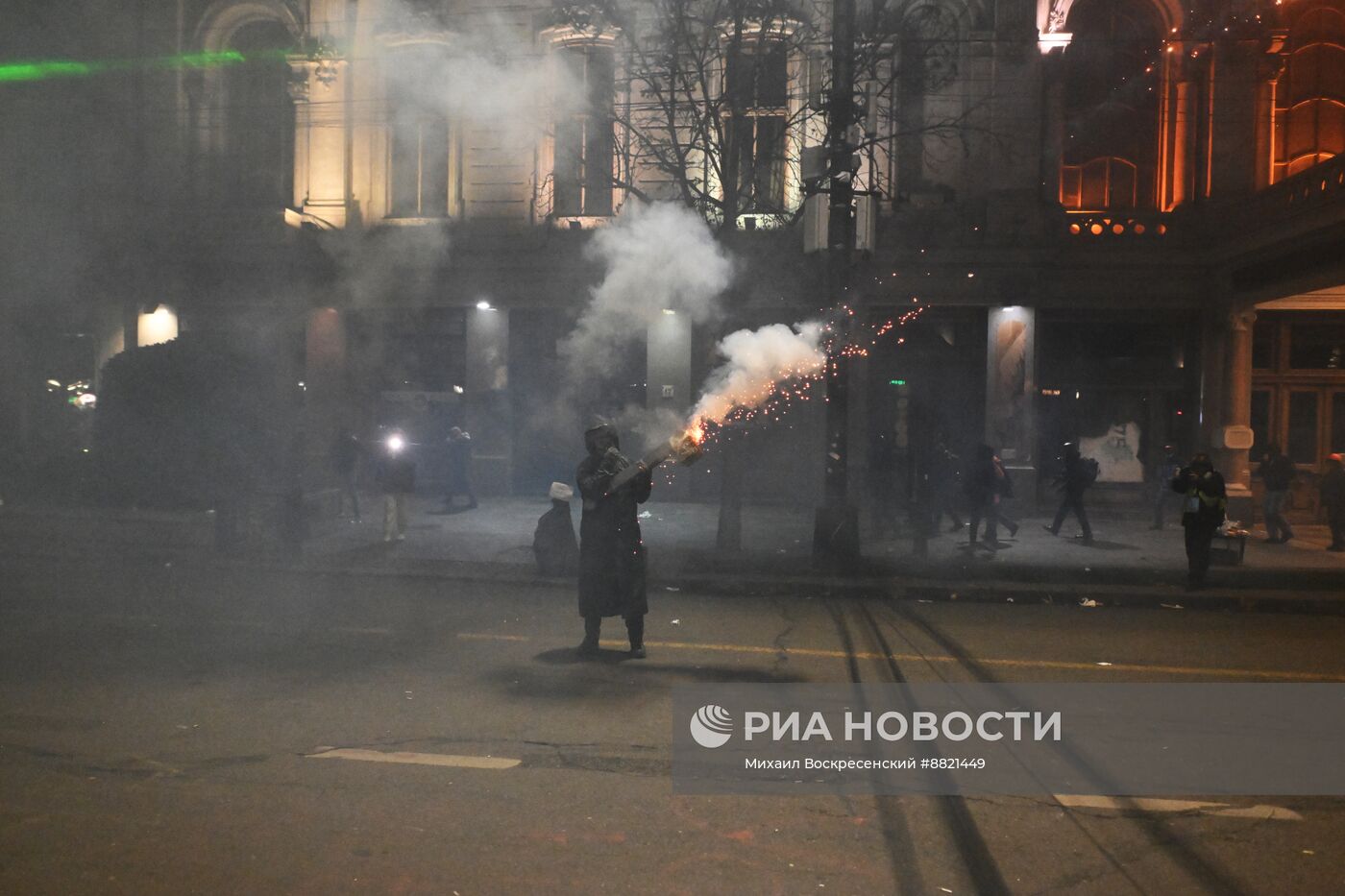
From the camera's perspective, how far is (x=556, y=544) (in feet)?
33.0

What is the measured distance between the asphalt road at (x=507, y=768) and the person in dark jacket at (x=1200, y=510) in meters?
1.42

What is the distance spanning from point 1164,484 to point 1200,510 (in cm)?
536

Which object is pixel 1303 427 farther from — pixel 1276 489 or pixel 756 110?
pixel 756 110

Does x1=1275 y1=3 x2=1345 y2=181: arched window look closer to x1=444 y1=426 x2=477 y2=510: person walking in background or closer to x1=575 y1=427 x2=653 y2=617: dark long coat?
x1=444 y1=426 x2=477 y2=510: person walking in background

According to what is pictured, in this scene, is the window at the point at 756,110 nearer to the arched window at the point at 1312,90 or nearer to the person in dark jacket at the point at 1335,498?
the arched window at the point at 1312,90

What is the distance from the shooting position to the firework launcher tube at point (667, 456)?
645 cm

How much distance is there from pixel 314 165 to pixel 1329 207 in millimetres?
15724

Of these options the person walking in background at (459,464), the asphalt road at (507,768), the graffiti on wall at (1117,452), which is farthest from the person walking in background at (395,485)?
the graffiti on wall at (1117,452)

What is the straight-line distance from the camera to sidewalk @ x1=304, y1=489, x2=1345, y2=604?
412 inches

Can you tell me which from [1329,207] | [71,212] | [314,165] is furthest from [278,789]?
[71,212]

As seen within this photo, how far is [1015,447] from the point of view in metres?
15.6

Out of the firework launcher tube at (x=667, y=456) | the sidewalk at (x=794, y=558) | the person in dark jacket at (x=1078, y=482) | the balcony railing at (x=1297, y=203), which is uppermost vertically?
the balcony railing at (x=1297, y=203)

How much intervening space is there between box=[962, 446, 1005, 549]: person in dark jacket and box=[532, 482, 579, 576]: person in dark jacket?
5.53 meters

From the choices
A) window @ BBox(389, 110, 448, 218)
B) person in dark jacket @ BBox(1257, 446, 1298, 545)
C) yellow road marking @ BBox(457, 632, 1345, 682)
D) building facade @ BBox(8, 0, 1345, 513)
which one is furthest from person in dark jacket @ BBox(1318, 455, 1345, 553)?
window @ BBox(389, 110, 448, 218)
